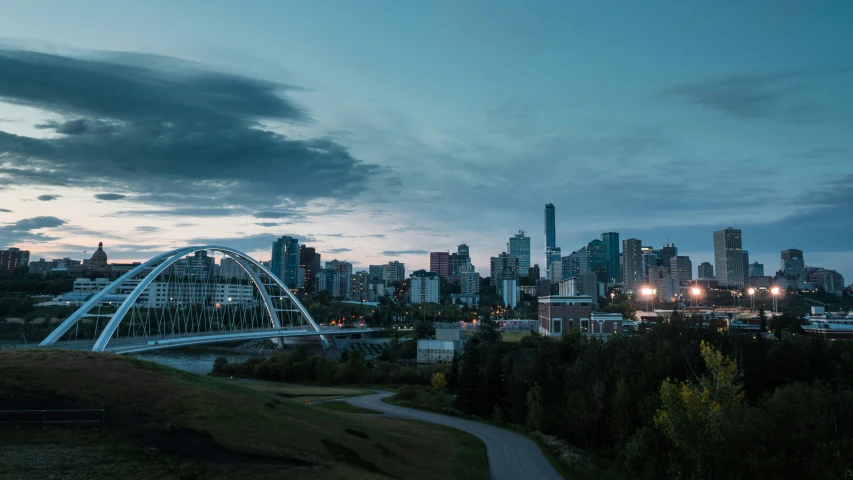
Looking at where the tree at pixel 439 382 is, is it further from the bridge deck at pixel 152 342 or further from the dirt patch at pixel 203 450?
the dirt patch at pixel 203 450

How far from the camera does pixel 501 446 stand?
3834 cm

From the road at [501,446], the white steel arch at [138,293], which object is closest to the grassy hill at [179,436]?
the road at [501,446]

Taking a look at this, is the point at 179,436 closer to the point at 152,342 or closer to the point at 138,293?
the point at 152,342

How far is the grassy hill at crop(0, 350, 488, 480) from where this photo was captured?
18.8m

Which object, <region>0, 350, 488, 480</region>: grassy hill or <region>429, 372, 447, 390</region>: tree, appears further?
<region>429, 372, 447, 390</region>: tree

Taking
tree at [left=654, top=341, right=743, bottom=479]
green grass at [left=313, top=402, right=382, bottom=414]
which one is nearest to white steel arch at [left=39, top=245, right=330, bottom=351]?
green grass at [left=313, top=402, right=382, bottom=414]

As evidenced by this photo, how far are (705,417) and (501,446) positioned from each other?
16.3 metres

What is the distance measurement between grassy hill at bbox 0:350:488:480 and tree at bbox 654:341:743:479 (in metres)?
10.8

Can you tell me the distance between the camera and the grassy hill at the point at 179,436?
18.8 meters

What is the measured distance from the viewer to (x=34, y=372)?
26.4 meters

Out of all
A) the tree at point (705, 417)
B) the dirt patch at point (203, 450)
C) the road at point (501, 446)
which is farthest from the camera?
the road at point (501, 446)

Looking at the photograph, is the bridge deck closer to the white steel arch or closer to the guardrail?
the white steel arch

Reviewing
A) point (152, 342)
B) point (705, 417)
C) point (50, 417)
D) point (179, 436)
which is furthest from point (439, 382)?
point (50, 417)

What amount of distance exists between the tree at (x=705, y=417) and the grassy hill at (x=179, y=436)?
35.4 ft
